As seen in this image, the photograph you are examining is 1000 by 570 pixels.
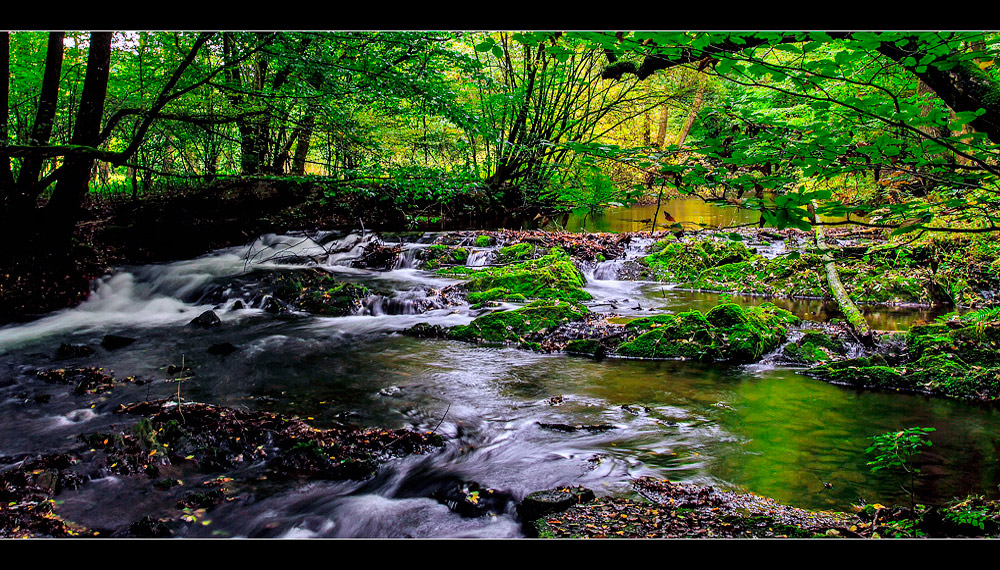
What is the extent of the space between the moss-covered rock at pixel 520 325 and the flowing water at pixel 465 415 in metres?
0.29

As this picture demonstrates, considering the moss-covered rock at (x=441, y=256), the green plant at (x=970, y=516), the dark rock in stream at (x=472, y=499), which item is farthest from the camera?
the moss-covered rock at (x=441, y=256)

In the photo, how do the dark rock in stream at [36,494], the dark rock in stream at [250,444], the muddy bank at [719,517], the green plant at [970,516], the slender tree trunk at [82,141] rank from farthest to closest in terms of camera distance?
the slender tree trunk at [82,141] → the dark rock in stream at [250,444] → the dark rock in stream at [36,494] → the muddy bank at [719,517] → the green plant at [970,516]

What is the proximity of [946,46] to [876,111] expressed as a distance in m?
0.38

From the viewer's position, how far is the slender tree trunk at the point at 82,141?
22.8 feet

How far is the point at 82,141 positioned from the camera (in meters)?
7.23

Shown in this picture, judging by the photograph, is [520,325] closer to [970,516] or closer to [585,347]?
[585,347]

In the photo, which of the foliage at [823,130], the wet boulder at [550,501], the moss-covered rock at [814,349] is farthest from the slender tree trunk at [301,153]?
the moss-covered rock at [814,349]

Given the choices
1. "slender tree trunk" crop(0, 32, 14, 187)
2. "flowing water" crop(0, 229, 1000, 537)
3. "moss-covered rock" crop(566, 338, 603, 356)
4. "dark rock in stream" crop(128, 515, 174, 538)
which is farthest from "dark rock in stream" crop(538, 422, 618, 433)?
"slender tree trunk" crop(0, 32, 14, 187)

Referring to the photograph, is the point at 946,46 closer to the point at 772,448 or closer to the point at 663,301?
the point at 772,448

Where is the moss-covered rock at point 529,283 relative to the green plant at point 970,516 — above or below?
above

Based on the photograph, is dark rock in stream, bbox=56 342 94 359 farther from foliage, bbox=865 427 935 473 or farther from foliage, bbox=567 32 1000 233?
foliage, bbox=865 427 935 473

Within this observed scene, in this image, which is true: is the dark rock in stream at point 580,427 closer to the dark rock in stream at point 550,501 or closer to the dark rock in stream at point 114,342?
the dark rock in stream at point 550,501

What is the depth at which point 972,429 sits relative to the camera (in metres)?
4.20
